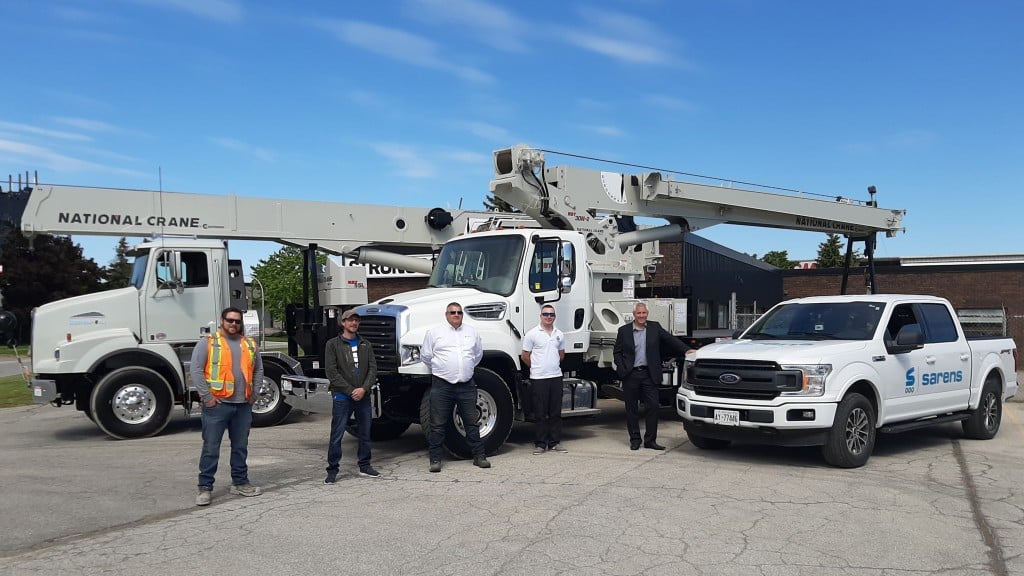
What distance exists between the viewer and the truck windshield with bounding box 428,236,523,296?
10.9 metres

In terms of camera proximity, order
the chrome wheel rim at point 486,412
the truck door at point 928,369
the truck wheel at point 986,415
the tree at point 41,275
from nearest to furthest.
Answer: the truck door at point 928,369
the chrome wheel rim at point 486,412
the truck wheel at point 986,415
the tree at point 41,275

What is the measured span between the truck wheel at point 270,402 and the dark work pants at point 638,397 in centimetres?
541

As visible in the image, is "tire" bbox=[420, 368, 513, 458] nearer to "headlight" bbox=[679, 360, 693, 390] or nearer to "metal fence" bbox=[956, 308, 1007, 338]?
"headlight" bbox=[679, 360, 693, 390]

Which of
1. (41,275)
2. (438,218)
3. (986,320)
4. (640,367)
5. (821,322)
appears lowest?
(986,320)

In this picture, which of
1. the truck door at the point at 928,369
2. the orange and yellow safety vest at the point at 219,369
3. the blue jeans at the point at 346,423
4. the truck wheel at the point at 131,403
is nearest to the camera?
the orange and yellow safety vest at the point at 219,369

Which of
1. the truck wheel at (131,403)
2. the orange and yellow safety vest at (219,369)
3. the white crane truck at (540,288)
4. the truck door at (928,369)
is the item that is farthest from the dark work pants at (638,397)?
the truck wheel at (131,403)

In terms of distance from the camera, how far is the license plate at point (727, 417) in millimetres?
9281

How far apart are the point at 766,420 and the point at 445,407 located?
3.32 m

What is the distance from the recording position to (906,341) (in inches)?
380

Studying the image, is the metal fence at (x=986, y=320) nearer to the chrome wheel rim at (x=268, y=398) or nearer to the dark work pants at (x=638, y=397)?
the dark work pants at (x=638, y=397)

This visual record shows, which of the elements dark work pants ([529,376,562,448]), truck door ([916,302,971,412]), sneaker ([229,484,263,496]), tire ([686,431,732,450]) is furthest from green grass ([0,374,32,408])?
truck door ([916,302,971,412])

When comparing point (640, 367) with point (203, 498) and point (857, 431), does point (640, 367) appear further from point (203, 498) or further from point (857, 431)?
point (203, 498)

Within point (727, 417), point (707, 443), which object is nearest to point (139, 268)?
point (707, 443)

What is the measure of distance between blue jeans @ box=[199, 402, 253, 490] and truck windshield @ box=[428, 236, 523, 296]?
3817 mm
